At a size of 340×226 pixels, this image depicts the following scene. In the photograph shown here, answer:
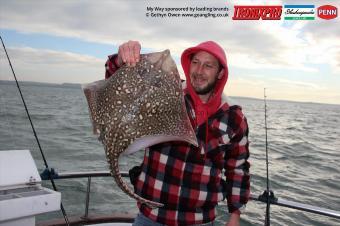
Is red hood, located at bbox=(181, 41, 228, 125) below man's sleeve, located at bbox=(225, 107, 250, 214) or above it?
above

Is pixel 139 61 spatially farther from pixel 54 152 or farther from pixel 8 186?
pixel 54 152

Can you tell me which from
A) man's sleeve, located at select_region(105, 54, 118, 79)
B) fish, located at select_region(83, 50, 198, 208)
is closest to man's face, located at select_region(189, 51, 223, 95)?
fish, located at select_region(83, 50, 198, 208)

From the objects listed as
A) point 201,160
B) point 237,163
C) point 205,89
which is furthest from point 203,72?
point 237,163

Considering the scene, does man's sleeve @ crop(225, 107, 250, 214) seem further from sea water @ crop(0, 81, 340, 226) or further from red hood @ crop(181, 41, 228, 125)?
sea water @ crop(0, 81, 340, 226)

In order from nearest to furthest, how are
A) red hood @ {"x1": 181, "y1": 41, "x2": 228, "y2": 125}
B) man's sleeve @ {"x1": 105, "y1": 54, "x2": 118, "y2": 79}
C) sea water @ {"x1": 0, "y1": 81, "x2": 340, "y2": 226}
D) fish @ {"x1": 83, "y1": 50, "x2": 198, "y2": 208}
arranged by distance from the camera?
fish @ {"x1": 83, "y1": 50, "x2": 198, "y2": 208} → man's sleeve @ {"x1": 105, "y1": 54, "x2": 118, "y2": 79} → red hood @ {"x1": 181, "y1": 41, "x2": 228, "y2": 125} → sea water @ {"x1": 0, "y1": 81, "x2": 340, "y2": 226}

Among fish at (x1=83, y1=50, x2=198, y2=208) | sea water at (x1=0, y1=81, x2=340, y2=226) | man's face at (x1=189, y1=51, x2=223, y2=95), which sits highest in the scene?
man's face at (x1=189, y1=51, x2=223, y2=95)

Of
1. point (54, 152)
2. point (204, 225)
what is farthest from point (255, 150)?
point (204, 225)

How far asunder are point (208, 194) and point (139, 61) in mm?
1223

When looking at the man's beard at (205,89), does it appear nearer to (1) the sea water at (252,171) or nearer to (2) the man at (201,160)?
(2) the man at (201,160)

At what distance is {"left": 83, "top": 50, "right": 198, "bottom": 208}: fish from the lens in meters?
2.26

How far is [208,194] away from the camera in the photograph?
2748 mm

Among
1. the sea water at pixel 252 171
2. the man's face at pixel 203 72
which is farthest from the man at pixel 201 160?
the sea water at pixel 252 171

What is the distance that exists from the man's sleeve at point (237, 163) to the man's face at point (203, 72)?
0.99 feet

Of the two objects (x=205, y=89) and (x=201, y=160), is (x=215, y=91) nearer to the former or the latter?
(x=205, y=89)
